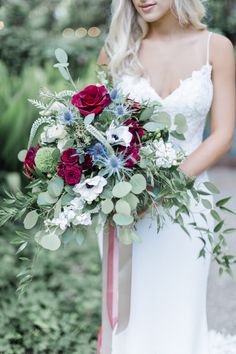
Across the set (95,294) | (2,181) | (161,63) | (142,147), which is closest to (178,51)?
(161,63)

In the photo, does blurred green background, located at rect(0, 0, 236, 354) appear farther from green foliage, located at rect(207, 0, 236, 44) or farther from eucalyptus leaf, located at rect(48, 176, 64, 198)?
eucalyptus leaf, located at rect(48, 176, 64, 198)

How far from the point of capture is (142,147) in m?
2.48

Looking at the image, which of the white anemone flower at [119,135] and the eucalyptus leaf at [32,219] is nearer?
the white anemone flower at [119,135]

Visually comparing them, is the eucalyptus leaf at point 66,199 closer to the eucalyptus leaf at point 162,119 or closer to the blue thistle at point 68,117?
the blue thistle at point 68,117

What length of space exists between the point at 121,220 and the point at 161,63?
89 centimetres

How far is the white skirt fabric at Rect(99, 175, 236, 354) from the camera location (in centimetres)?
297

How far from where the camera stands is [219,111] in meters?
2.85

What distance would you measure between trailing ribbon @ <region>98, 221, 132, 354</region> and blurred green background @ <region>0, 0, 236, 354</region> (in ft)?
4.13

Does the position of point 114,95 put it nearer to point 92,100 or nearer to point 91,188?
point 92,100

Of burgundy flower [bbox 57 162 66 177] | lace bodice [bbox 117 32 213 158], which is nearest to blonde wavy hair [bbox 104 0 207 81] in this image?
lace bodice [bbox 117 32 213 158]

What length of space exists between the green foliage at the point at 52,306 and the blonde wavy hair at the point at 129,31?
152cm

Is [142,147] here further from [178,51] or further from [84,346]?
[84,346]

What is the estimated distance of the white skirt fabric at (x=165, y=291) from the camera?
2.97 metres

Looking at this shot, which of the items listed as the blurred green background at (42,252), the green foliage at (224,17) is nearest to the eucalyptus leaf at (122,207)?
the blurred green background at (42,252)
